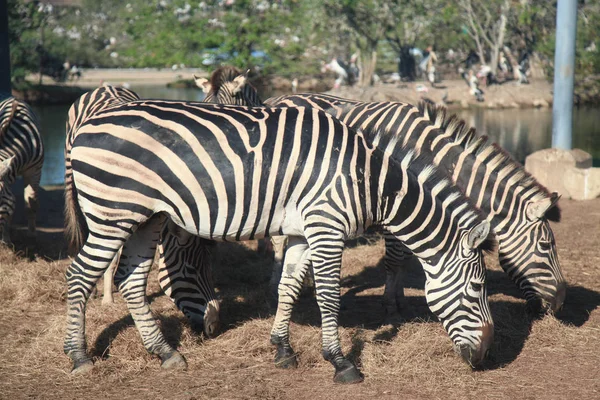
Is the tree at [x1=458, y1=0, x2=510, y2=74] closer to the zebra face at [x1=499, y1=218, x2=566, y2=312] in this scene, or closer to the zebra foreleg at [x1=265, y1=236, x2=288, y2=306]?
the zebra foreleg at [x1=265, y1=236, x2=288, y2=306]

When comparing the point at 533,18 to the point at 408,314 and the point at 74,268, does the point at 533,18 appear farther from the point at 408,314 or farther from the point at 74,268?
the point at 74,268

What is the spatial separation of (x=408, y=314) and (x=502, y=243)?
113cm

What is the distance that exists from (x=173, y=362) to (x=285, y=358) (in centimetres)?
87

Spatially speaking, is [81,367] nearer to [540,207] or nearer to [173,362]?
[173,362]

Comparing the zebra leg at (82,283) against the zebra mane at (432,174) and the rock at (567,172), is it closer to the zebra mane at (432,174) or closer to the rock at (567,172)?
the zebra mane at (432,174)

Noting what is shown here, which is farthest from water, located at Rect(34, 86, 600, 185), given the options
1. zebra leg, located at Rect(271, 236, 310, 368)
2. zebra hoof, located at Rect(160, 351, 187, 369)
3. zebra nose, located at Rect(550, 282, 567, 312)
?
zebra leg, located at Rect(271, 236, 310, 368)

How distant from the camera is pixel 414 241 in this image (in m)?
5.14

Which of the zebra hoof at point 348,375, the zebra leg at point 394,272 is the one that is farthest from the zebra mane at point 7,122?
the zebra hoof at point 348,375

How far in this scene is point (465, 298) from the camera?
507 cm

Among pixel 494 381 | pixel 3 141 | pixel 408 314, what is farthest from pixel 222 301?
pixel 3 141

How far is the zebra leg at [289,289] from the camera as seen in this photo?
17.6 feet

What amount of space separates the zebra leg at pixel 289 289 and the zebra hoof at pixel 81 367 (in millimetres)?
1423

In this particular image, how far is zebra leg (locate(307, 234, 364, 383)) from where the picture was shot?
4.94 m

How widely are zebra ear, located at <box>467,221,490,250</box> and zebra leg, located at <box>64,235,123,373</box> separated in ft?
8.36
